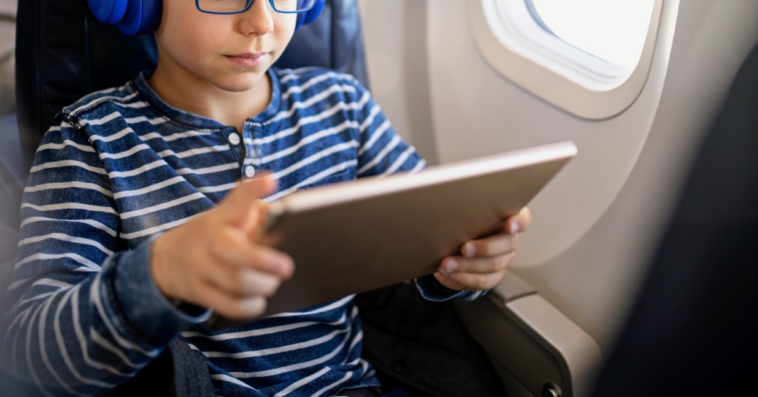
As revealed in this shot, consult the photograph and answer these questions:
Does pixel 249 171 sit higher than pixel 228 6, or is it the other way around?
pixel 228 6

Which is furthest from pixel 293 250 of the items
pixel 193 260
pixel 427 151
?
pixel 427 151

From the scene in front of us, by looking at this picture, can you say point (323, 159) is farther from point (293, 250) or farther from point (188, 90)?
point (293, 250)

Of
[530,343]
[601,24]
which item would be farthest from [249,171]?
[601,24]

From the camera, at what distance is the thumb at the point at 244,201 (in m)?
0.47

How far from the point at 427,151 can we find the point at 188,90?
894 millimetres

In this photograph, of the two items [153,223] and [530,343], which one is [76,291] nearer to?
[153,223]

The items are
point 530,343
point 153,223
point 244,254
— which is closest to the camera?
point 244,254

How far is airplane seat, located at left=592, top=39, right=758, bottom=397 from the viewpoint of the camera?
589 mm

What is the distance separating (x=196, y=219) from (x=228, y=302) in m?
0.10

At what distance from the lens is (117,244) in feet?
2.77

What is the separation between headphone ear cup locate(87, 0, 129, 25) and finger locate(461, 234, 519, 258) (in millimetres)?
643

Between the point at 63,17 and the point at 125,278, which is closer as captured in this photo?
the point at 125,278

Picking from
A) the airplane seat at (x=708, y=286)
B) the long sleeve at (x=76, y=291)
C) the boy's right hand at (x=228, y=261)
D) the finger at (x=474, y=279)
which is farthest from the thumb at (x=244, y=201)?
the airplane seat at (x=708, y=286)

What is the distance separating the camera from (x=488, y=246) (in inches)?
29.5
